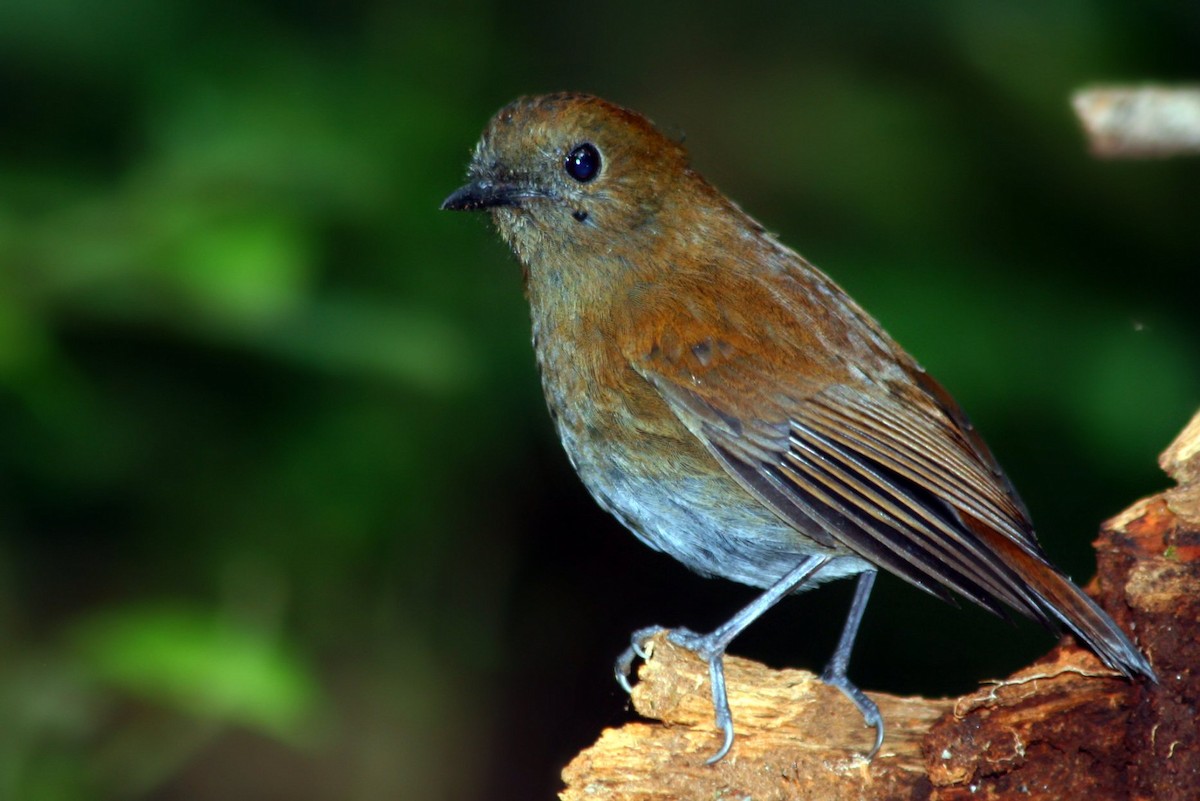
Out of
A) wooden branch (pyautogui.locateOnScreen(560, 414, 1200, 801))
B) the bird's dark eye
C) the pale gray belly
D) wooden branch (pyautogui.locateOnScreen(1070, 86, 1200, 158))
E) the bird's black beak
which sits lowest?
wooden branch (pyautogui.locateOnScreen(560, 414, 1200, 801))

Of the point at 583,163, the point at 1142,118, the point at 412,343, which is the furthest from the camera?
the point at 412,343

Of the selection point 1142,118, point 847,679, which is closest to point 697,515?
point 847,679

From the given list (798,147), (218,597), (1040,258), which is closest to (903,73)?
(798,147)

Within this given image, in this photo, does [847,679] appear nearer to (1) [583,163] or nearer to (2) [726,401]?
(2) [726,401]

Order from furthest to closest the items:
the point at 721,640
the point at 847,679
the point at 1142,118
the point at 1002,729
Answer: the point at 847,679
the point at 721,640
the point at 1142,118
the point at 1002,729

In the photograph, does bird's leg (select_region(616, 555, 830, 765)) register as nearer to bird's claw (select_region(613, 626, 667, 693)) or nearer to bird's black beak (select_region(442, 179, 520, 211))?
bird's claw (select_region(613, 626, 667, 693))

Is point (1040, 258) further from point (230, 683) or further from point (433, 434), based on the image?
point (230, 683)

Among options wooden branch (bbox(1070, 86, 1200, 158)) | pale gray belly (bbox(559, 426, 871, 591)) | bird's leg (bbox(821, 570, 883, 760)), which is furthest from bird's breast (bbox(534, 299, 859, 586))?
wooden branch (bbox(1070, 86, 1200, 158))
